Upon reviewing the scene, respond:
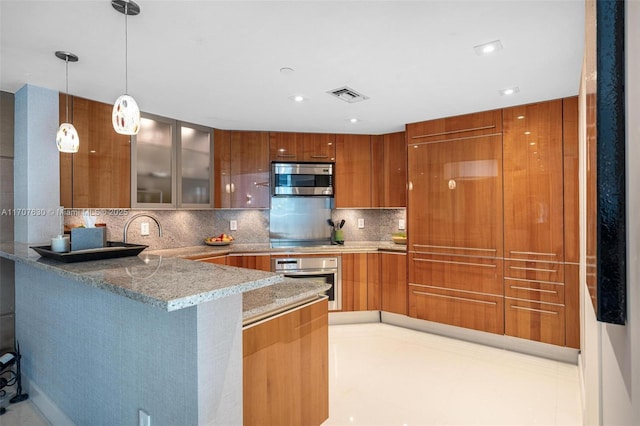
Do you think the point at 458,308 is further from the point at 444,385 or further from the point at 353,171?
the point at 353,171

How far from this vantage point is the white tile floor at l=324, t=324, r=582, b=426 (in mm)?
2205

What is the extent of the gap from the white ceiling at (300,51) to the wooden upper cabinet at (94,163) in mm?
175

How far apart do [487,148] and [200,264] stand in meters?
2.87

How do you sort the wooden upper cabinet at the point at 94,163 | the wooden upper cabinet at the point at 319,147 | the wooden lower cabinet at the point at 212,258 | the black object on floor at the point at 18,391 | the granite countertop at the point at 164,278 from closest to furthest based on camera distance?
the granite countertop at the point at 164,278, the black object on floor at the point at 18,391, the wooden upper cabinet at the point at 94,163, the wooden lower cabinet at the point at 212,258, the wooden upper cabinet at the point at 319,147

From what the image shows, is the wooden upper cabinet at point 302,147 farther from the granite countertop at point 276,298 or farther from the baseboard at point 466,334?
the granite countertop at point 276,298

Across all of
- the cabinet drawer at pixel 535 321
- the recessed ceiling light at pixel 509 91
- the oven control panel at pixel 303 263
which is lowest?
the cabinet drawer at pixel 535 321

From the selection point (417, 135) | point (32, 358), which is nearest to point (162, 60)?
point (32, 358)

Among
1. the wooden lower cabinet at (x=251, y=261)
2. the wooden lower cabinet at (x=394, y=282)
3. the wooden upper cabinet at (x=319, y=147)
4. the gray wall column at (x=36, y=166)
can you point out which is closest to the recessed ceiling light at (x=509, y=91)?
the wooden lower cabinet at (x=394, y=282)

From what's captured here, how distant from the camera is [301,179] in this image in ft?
13.9

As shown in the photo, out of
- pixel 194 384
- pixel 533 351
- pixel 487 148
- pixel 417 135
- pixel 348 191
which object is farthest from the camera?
pixel 348 191

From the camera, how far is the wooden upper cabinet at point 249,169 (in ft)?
13.5

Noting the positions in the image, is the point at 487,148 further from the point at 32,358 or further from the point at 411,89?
the point at 32,358

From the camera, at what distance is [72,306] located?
1.98 metres

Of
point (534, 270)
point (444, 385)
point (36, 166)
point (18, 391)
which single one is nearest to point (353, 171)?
point (534, 270)
